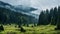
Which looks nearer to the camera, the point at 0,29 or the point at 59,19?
the point at 0,29

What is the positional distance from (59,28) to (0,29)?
171ft

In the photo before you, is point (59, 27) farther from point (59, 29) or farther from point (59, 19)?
point (59, 19)

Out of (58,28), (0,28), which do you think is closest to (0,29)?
(0,28)

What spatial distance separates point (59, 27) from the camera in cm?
16638

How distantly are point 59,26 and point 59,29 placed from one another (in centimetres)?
266

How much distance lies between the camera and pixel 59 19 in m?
199

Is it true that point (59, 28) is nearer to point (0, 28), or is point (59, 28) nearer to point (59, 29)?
point (59, 29)

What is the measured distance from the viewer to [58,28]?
168 meters

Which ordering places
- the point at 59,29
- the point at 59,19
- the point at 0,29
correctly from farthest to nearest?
1. the point at 59,19
2. the point at 0,29
3. the point at 59,29

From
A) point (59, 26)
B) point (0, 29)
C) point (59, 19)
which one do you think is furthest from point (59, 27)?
point (0, 29)

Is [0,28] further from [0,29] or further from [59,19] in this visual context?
[59,19]

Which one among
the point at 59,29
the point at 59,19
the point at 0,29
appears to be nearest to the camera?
the point at 59,29

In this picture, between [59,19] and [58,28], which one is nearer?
[58,28]

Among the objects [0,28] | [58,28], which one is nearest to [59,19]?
[58,28]
